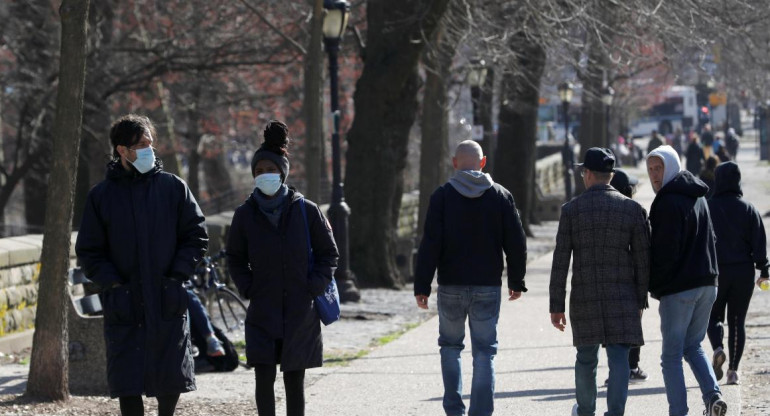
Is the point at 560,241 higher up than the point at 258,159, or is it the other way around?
the point at 258,159

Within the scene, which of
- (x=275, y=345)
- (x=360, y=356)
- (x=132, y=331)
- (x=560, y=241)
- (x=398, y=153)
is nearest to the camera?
(x=132, y=331)

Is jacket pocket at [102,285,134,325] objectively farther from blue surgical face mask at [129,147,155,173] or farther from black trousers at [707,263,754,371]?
black trousers at [707,263,754,371]

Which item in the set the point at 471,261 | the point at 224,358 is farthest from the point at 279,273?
the point at 224,358

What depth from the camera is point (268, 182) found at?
7.09 m

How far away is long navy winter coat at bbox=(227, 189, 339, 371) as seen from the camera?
23.2ft

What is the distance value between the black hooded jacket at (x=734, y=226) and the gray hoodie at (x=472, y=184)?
2471 mm

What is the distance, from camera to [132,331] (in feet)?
21.7

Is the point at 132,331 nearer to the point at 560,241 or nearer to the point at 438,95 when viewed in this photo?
the point at 560,241

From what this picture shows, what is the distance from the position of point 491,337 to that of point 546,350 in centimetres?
408

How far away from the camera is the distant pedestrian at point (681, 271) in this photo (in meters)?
7.71

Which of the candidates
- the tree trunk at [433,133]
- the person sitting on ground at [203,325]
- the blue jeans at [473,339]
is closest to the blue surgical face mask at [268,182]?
the blue jeans at [473,339]

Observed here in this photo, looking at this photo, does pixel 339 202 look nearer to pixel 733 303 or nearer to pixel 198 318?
pixel 198 318

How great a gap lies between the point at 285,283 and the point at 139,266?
0.82 metres

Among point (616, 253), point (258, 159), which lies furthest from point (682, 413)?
point (258, 159)
